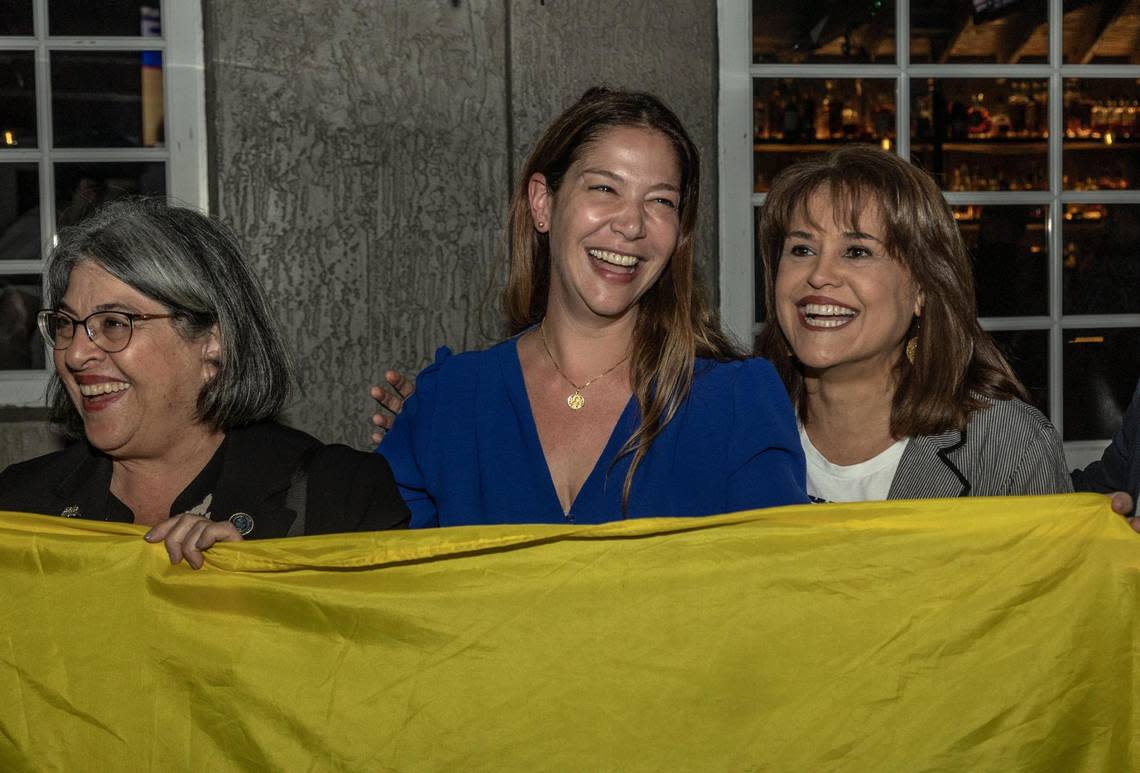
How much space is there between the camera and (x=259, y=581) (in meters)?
2.07

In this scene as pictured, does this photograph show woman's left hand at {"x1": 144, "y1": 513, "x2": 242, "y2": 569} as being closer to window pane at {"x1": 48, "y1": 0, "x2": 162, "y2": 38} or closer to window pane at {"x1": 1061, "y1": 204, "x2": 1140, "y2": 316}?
window pane at {"x1": 48, "y1": 0, "x2": 162, "y2": 38}

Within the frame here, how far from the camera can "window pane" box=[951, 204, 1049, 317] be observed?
455 cm

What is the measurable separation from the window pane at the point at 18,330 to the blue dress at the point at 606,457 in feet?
7.10

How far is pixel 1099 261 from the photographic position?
4609 millimetres

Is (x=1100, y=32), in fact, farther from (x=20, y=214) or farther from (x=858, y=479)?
(x=20, y=214)

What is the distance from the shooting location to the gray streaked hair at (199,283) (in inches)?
93.3

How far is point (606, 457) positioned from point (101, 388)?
972 mm

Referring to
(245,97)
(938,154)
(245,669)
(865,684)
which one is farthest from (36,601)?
(938,154)

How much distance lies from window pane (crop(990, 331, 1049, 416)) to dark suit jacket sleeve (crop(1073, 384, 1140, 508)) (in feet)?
5.23

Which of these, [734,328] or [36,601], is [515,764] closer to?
[36,601]

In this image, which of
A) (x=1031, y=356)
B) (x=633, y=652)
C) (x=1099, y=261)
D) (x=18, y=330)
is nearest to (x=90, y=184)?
(x=18, y=330)

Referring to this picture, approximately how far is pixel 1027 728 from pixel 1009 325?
2.77 m

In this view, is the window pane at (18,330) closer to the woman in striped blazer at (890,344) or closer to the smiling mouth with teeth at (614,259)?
the smiling mouth with teeth at (614,259)

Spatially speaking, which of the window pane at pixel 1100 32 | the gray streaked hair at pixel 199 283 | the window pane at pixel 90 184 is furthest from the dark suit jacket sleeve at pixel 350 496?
the window pane at pixel 1100 32
